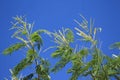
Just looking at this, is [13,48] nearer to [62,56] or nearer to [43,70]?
[43,70]

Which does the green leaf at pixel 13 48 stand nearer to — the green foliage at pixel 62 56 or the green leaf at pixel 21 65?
the green leaf at pixel 21 65

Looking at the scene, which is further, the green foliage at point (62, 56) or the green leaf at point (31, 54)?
the green leaf at point (31, 54)

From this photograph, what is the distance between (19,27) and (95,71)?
2708 mm

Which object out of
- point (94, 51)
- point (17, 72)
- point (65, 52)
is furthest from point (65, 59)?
point (17, 72)

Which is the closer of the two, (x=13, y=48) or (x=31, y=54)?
(x=31, y=54)

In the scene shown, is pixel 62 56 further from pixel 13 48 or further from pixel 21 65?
pixel 13 48

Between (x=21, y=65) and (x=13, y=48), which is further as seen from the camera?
(x=13, y=48)

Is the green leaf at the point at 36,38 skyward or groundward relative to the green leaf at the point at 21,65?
skyward

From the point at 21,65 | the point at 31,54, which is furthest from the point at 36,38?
the point at 21,65

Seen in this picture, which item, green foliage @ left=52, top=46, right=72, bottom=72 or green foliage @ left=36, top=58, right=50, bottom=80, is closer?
green foliage @ left=52, top=46, right=72, bottom=72

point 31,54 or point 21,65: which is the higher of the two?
point 31,54

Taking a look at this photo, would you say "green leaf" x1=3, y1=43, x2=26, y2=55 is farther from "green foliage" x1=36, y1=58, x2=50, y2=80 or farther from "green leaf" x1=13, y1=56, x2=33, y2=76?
"green foliage" x1=36, y1=58, x2=50, y2=80

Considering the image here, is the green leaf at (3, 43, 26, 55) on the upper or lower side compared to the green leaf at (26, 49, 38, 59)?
upper

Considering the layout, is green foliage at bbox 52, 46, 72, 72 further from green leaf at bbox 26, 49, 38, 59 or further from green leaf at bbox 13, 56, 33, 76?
green leaf at bbox 13, 56, 33, 76
